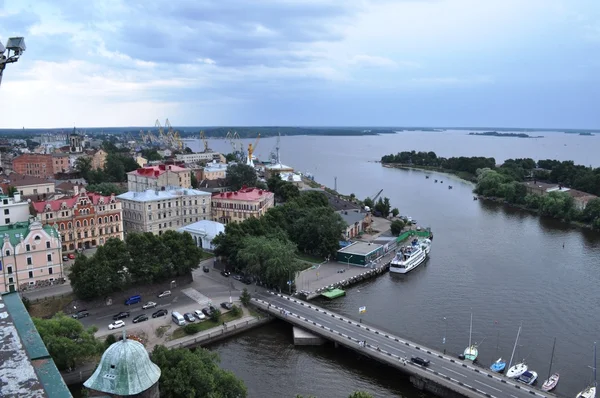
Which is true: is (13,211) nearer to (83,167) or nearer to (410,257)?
(410,257)

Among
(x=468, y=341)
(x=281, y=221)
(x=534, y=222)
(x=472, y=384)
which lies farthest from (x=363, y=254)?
(x=534, y=222)

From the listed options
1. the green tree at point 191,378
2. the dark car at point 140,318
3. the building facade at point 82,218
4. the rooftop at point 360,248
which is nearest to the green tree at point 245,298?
the dark car at point 140,318

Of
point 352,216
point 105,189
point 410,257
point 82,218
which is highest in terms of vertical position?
point 105,189

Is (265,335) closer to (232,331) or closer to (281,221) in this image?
(232,331)

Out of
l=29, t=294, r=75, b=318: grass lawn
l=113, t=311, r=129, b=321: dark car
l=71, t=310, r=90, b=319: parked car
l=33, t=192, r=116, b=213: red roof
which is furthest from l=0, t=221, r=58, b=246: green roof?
l=113, t=311, r=129, b=321: dark car

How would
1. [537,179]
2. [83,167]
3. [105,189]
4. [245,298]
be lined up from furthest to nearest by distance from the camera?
1. [537,179]
2. [83,167]
3. [105,189]
4. [245,298]

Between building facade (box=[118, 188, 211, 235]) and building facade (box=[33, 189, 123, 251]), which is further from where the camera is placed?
building facade (box=[118, 188, 211, 235])

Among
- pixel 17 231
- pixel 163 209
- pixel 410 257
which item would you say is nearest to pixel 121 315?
pixel 17 231

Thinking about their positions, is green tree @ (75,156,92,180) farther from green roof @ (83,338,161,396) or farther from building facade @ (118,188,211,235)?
green roof @ (83,338,161,396)
